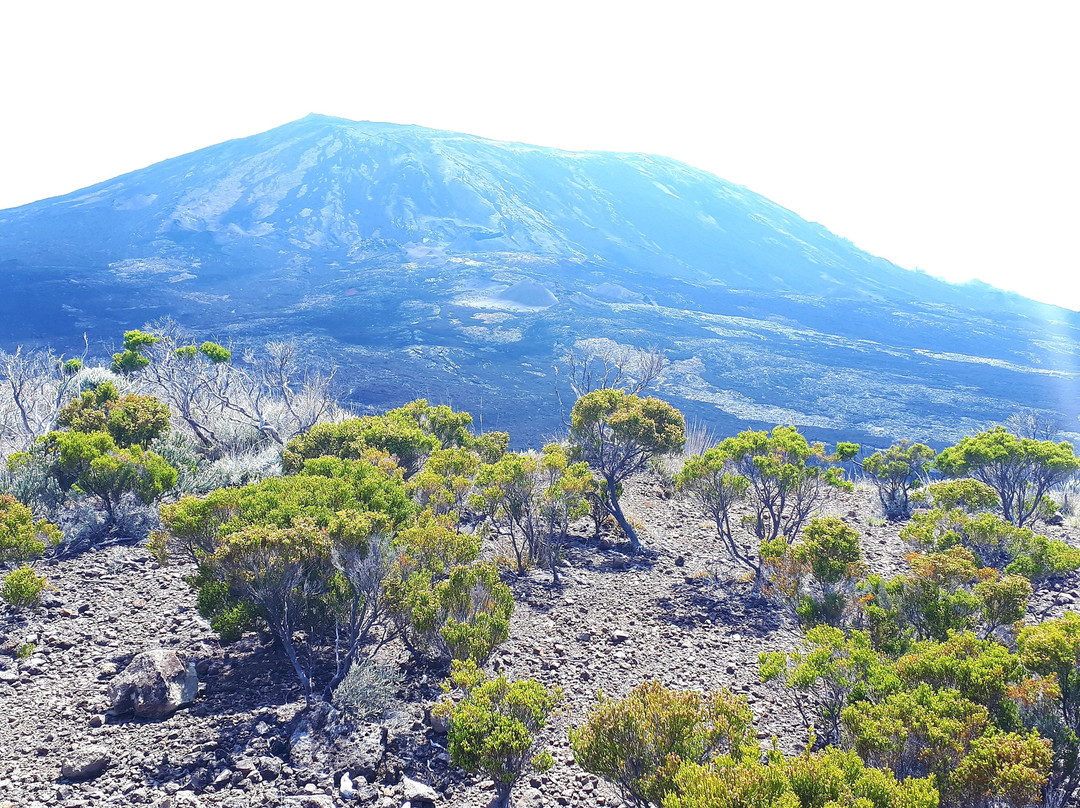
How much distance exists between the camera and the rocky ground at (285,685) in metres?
4.21

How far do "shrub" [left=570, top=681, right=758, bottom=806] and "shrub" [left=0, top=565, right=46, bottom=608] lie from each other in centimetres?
560

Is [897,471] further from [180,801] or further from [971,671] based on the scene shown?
[180,801]

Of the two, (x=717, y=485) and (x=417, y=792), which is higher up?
(x=717, y=485)

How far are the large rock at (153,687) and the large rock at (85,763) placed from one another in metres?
0.47

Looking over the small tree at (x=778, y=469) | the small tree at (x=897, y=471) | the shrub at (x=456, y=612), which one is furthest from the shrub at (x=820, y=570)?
the small tree at (x=897, y=471)

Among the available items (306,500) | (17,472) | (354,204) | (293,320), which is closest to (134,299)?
(293,320)

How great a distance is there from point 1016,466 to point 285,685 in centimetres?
1153

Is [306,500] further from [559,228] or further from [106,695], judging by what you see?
[559,228]

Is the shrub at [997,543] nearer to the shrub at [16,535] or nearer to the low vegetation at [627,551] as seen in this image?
the low vegetation at [627,551]

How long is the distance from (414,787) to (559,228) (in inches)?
3044

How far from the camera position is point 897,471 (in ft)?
41.1

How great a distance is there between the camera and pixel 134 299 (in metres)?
45.9

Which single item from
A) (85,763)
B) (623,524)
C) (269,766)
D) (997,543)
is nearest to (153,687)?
(85,763)

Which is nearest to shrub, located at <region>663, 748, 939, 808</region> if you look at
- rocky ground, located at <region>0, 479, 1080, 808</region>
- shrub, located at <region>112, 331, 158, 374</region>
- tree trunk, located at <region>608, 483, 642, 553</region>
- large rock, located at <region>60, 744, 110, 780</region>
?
rocky ground, located at <region>0, 479, 1080, 808</region>
